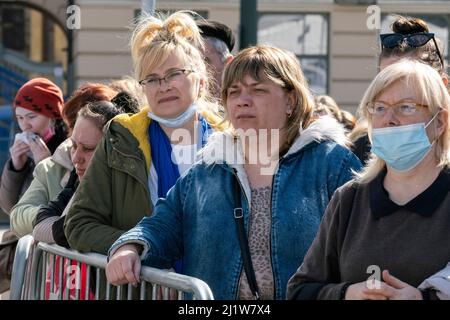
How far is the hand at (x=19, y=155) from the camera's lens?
6219 mm

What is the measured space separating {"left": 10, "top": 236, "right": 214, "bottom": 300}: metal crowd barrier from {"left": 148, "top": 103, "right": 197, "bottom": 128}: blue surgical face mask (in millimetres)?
647

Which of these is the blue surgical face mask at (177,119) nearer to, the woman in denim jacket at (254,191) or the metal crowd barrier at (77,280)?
the woman in denim jacket at (254,191)

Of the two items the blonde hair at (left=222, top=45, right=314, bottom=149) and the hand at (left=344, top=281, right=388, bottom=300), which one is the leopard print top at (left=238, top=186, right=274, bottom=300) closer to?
the blonde hair at (left=222, top=45, right=314, bottom=149)

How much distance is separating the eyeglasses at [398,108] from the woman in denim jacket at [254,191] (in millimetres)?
515

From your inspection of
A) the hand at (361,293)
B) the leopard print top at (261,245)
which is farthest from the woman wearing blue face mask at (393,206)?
the leopard print top at (261,245)

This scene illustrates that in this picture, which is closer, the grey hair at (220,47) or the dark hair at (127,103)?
the dark hair at (127,103)

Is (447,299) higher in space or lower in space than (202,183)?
lower

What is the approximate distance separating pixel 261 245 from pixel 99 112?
1494 mm

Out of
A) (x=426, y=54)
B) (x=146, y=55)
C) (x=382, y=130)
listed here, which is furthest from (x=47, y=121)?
(x=382, y=130)

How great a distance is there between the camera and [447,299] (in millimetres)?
3047
